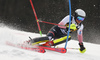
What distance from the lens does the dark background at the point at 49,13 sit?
46.8 feet

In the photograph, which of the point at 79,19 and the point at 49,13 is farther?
the point at 49,13

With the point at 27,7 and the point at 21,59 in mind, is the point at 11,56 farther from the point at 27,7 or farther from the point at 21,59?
the point at 27,7

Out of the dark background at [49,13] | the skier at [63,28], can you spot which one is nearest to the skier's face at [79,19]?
the skier at [63,28]

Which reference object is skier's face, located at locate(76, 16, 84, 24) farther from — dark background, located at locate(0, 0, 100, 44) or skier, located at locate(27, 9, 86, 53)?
dark background, located at locate(0, 0, 100, 44)

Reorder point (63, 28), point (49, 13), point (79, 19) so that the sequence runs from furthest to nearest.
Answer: point (49, 13) → point (63, 28) → point (79, 19)

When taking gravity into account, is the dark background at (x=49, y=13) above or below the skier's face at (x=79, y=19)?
above

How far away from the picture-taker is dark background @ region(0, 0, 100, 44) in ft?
46.8

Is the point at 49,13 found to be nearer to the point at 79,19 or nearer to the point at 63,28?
the point at 63,28

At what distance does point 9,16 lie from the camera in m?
17.7

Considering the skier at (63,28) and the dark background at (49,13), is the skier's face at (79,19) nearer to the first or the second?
the skier at (63,28)

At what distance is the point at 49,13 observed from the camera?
605 inches

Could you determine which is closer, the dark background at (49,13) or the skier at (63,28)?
the skier at (63,28)

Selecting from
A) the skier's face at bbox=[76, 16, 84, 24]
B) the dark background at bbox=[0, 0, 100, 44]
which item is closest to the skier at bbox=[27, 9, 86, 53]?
the skier's face at bbox=[76, 16, 84, 24]

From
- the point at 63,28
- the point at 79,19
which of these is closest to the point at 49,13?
the point at 63,28
